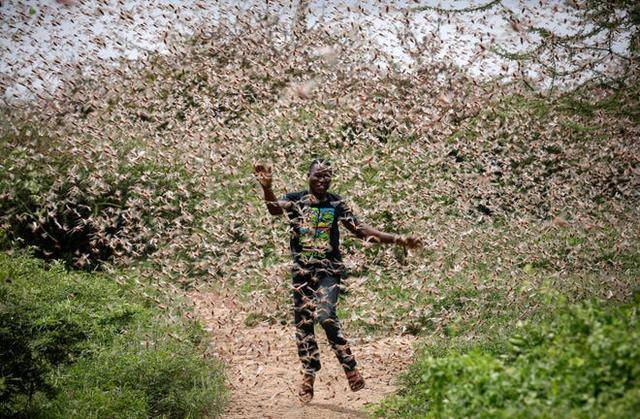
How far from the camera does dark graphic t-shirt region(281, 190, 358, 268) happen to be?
5.52 metres

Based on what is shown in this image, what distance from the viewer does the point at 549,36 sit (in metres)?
9.97

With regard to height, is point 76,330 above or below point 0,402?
above

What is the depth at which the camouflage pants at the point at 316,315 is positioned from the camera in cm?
541

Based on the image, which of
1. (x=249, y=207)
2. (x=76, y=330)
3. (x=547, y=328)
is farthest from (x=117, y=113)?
(x=547, y=328)

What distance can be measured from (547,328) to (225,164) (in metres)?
6.28

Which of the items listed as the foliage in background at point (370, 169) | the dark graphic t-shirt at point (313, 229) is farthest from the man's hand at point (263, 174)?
the foliage in background at point (370, 169)

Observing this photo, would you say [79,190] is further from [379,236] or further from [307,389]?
[379,236]

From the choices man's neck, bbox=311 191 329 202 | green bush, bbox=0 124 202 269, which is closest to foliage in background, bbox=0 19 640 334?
green bush, bbox=0 124 202 269

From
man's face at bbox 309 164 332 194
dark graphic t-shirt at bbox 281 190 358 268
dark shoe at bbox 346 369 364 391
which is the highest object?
man's face at bbox 309 164 332 194

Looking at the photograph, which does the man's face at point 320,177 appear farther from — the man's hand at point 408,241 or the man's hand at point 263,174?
the man's hand at point 408,241

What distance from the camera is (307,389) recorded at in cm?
571

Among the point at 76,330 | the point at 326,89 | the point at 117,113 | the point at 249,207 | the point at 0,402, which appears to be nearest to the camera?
the point at 0,402

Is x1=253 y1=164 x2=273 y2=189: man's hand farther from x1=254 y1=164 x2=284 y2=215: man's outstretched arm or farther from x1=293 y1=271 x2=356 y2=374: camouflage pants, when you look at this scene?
x1=293 y1=271 x2=356 y2=374: camouflage pants

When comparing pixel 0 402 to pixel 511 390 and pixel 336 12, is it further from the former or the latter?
pixel 336 12
